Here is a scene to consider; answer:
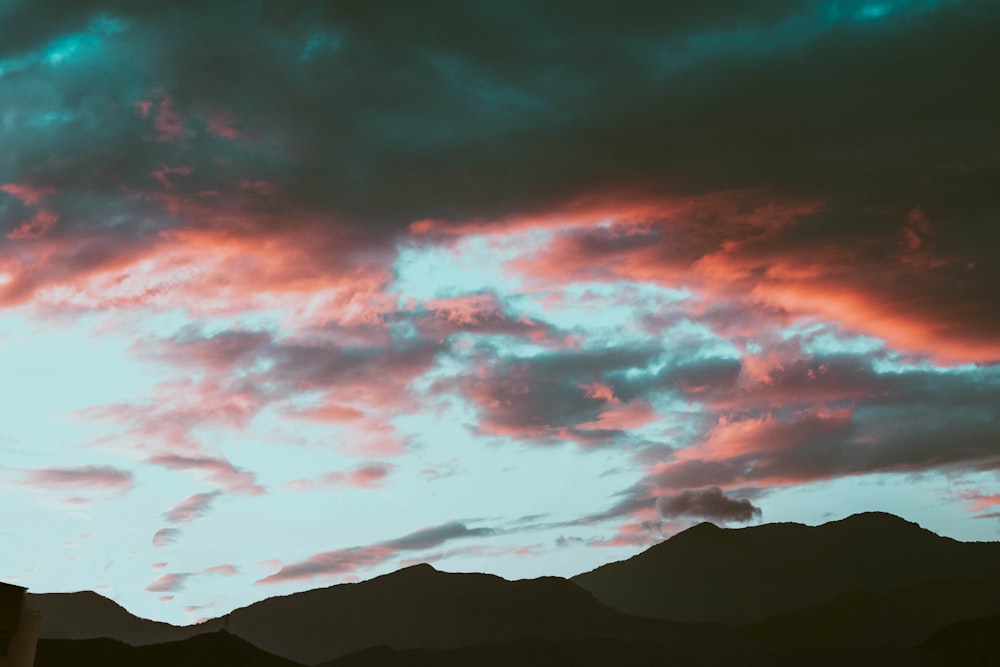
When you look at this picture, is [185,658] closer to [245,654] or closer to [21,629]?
[245,654]

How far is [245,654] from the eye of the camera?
19612 cm

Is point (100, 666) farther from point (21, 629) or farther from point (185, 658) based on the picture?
point (21, 629)

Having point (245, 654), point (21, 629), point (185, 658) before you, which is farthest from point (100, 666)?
point (21, 629)

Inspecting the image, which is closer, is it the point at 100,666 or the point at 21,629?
the point at 21,629

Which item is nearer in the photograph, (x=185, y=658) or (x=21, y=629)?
→ (x=21, y=629)

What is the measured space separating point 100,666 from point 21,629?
472ft

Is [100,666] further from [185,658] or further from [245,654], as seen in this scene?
[245,654]

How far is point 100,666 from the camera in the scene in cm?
19650

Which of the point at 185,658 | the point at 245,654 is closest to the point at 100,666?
the point at 185,658

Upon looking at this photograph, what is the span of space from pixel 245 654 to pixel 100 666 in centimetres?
2883

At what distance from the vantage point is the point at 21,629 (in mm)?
67938

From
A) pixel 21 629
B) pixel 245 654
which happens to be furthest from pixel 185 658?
pixel 21 629

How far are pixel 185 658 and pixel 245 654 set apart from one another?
11.8 metres
